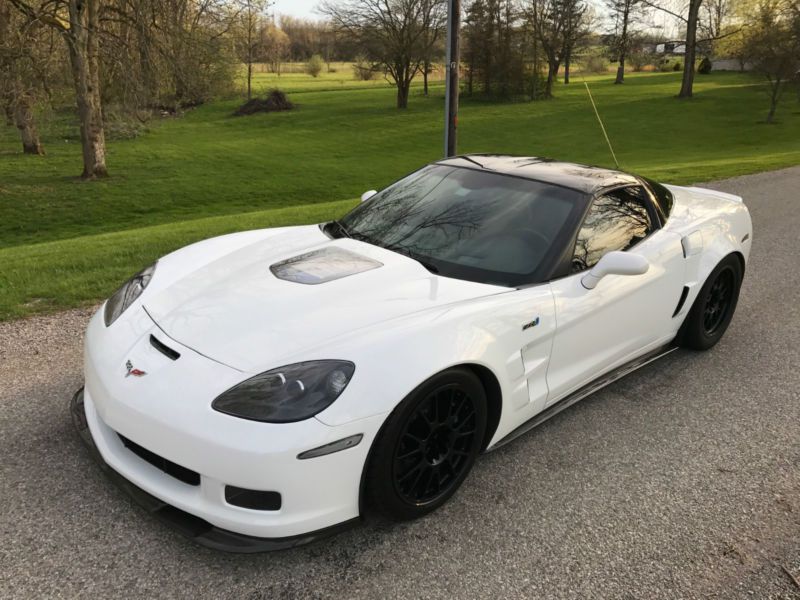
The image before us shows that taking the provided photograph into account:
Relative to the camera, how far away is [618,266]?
3.04 metres

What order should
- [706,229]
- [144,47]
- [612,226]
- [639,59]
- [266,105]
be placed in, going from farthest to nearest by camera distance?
[639,59], [266,105], [144,47], [706,229], [612,226]

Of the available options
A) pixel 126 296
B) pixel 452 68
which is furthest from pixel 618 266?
pixel 452 68

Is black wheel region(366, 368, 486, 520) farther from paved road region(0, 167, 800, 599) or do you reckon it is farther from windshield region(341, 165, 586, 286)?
windshield region(341, 165, 586, 286)

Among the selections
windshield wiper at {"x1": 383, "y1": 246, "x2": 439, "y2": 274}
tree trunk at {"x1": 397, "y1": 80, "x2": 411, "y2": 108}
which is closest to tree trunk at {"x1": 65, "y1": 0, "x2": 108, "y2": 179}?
windshield wiper at {"x1": 383, "y1": 246, "x2": 439, "y2": 274}

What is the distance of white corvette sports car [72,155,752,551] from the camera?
222 centimetres

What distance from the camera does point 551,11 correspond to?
4734cm

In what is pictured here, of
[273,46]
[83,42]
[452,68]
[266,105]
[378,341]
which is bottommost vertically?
[378,341]

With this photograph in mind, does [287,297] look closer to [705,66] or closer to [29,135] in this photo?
[29,135]

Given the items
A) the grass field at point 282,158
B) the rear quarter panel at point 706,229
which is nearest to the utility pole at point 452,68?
the grass field at point 282,158

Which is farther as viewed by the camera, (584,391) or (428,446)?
(584,391)

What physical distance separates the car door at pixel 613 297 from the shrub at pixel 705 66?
67.6 m

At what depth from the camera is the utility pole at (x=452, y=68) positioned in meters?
9.05

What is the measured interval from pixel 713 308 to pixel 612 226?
1.42 m

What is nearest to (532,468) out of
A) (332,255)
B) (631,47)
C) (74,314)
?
(332,255)
